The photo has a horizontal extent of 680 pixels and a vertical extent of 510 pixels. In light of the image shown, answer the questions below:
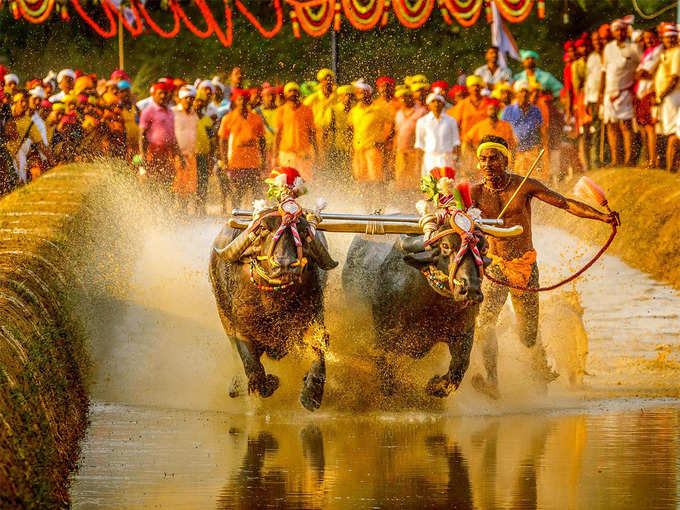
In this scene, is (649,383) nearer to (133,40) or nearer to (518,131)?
(518,131)

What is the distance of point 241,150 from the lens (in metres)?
20.1

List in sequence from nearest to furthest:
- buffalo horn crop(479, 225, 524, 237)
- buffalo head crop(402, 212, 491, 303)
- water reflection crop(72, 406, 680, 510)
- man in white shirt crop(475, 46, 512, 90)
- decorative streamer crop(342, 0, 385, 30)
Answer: water reflection crop(72, 406, 680, 510) < buffalo head crop(402, 212, 491, 303) < buffalo horn crop(479, 225, 524, 237) < man in white shirt crop(475, 46, 512, 90) < decorative streamer crop(342, 0, 385, 30)

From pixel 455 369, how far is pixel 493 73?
12.5 meters

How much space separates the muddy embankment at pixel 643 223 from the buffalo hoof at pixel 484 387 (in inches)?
225

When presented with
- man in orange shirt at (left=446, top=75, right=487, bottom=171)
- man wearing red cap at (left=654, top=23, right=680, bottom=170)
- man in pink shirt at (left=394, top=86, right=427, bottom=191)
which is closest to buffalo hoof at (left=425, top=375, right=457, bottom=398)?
man wearing red cap at (left=654, top=23, right=680, bottom=170)

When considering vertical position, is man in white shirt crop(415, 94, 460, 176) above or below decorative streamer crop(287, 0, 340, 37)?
below

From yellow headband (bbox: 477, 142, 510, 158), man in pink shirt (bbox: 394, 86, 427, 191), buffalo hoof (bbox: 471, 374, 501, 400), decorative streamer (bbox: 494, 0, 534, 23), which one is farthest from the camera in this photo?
decorative streamer (bbox: 494, 0, 534, 23)

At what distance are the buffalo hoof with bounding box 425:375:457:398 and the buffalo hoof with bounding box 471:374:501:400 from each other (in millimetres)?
916

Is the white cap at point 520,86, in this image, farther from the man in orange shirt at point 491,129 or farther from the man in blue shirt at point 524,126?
the man in orange shirt at point 491,129

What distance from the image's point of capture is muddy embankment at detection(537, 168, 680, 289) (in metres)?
18.0

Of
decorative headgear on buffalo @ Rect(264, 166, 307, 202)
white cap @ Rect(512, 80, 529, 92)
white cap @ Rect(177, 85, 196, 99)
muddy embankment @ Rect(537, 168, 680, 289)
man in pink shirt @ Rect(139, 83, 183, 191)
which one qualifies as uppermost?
decorative headgear on buffalo @ Rect(264, 166, 307, 202)

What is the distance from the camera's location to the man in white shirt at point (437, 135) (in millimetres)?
19984

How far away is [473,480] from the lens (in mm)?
8953

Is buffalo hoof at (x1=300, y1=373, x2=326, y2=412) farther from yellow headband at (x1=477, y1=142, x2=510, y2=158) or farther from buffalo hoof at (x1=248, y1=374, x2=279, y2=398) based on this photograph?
yellow headband at (x1=477, y1=142, x2=510, y2=158)
